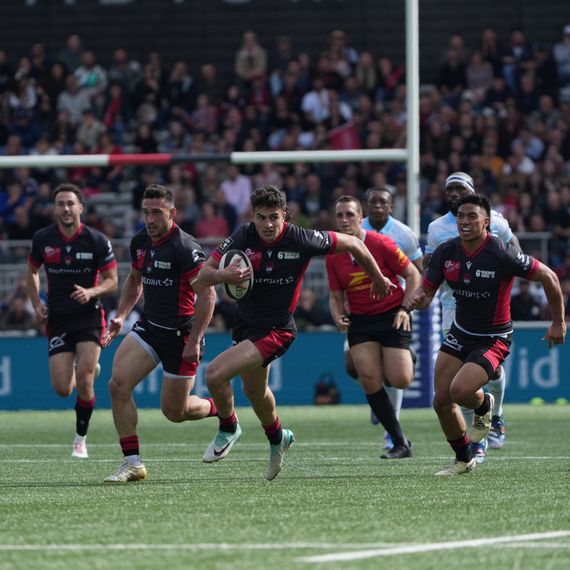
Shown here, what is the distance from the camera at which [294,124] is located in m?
25.0

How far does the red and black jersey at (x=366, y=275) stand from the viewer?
39.6 feet

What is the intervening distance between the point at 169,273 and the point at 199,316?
2.45 ft

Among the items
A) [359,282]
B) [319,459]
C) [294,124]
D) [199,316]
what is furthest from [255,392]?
[294,124]

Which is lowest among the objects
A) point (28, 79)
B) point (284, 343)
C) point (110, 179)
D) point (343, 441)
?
point (343, 441)

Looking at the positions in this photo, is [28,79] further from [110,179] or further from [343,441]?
[343,441]

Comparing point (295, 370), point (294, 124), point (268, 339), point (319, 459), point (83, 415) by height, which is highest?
point (294, 124)

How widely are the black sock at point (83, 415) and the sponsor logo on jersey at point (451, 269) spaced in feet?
12.9

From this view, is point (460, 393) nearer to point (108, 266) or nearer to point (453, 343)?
point (453, 343)

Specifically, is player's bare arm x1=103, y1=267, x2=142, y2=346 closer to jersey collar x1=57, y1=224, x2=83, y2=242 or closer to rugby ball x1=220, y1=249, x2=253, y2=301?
rugby ball x1=220, y1=249, x2=253, y2=301

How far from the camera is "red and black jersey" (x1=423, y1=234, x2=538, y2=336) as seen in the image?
32.9ft

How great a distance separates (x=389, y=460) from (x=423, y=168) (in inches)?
494

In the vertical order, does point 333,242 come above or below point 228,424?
above

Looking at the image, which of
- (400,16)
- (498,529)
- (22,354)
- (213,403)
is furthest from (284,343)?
(400,16)

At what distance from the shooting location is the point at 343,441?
46.3ft
